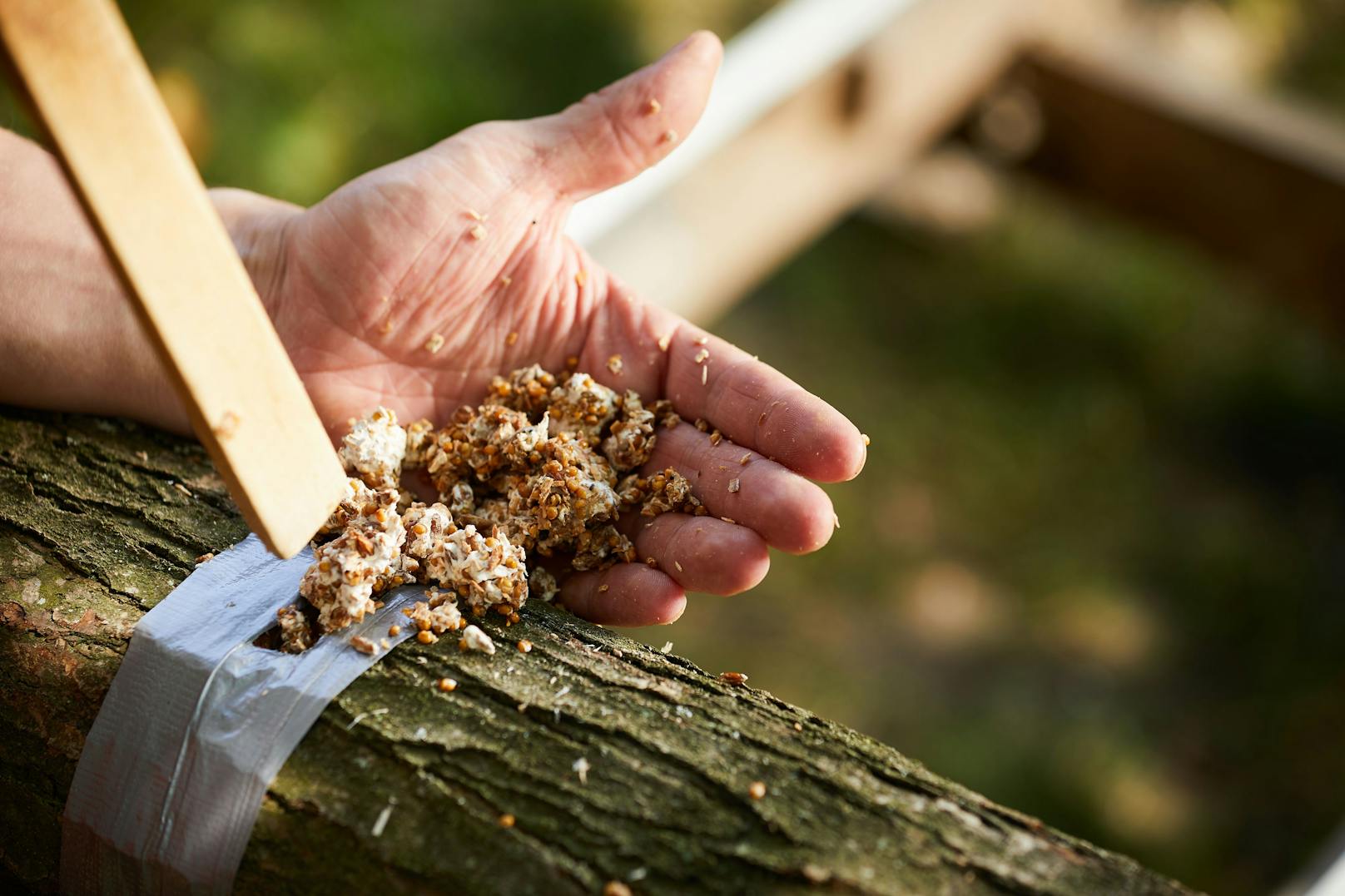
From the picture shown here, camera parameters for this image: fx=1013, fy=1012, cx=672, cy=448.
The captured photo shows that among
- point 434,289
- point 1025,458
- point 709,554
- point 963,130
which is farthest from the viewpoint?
point 963,130

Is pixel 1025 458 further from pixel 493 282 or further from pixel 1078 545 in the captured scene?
pixel 493 282

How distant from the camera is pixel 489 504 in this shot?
1.46 m

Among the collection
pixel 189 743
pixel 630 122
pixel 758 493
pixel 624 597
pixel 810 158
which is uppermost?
pixel 810 158

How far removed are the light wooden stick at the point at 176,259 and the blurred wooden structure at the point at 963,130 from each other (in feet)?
4.38

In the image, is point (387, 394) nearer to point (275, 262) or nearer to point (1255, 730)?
point (275, 262)

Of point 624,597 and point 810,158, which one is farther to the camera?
point 810,158

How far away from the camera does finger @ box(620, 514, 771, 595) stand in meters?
1.33

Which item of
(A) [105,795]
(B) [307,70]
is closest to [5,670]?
(A) [105,795]

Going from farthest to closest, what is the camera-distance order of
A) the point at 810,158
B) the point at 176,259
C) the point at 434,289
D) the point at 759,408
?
the point at 810,158 < the point at 434,289 < the point at 759,408 < the point at 176,259

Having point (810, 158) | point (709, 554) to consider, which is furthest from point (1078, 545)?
point (709, 554)

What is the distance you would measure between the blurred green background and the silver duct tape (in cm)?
178

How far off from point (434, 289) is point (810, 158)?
1.61m

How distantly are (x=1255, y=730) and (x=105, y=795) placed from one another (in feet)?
9.35

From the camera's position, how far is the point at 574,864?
40.2 inches
